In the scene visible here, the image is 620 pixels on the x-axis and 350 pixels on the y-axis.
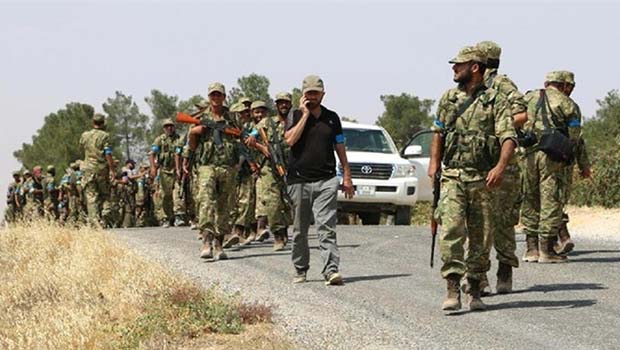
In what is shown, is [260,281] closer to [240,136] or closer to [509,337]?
[240,136]

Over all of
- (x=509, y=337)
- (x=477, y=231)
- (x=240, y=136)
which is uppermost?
(x=240, y=136)

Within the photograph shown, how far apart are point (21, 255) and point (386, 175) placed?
6619mm

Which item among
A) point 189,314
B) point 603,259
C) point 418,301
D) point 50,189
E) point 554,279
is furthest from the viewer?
point 50,189

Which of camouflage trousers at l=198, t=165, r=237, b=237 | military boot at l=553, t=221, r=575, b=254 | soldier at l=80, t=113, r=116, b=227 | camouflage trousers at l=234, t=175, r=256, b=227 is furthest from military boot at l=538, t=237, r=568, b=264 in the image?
soldier at l=80, t=113, r=116, b=227

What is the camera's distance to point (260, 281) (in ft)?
38.9

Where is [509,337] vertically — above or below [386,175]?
below

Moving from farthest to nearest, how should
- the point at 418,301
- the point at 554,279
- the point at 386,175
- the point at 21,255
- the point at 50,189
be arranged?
the point at 50,189, the point at 386,175, the point at 21,255, the point at 554,279, the point at 418,301

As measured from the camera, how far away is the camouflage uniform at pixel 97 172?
68.7ft

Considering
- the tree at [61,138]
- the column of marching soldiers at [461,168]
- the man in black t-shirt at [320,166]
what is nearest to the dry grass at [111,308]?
the man in black t-shirt at [320,166]

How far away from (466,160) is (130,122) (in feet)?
252

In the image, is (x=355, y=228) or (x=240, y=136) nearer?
(x=240, y=136)

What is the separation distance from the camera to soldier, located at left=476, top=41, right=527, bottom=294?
32.9 feet

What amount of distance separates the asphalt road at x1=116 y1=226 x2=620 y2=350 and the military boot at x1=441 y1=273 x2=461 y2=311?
0.25ft

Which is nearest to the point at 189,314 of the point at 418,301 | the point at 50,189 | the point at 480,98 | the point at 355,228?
the point at 418,301
